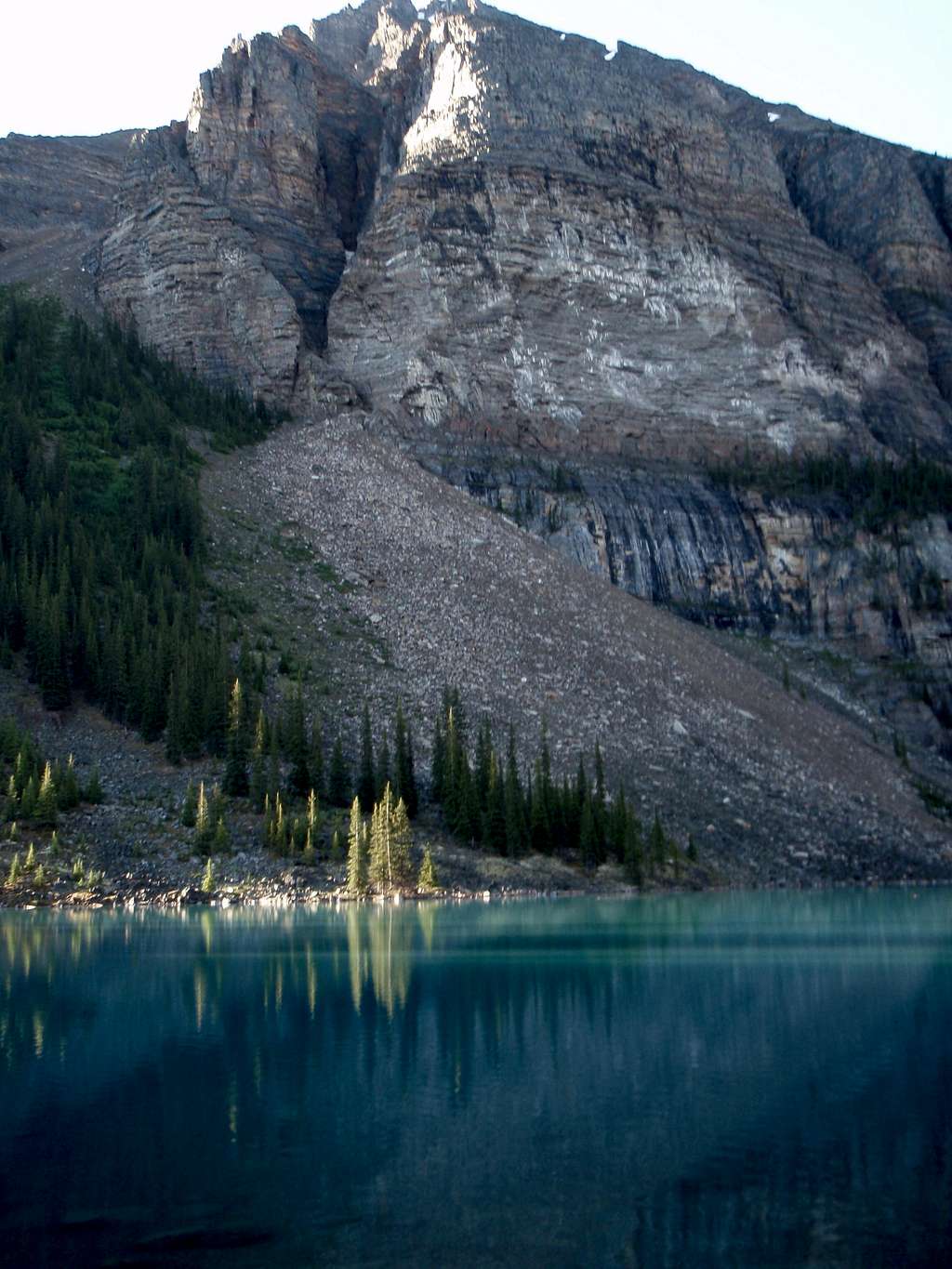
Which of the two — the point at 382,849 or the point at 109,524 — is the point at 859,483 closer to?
the point at 109,524

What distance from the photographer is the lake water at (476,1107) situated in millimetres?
17203

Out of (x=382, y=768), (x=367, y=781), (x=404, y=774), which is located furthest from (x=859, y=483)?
(x=367, y=781)

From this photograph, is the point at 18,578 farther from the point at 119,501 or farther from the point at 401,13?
the point at 401,13

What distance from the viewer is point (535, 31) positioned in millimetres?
146750

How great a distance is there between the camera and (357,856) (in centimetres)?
6256

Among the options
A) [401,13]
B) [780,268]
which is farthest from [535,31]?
[401,13]

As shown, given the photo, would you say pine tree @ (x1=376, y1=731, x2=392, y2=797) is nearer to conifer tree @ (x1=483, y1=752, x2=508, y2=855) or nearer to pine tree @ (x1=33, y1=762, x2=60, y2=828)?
conifer tree @ (x1=483, y1=752, x2=508, y2=855)

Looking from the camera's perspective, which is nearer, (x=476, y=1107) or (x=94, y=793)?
(x=476, y=1107)

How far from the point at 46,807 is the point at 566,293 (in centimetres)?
8215

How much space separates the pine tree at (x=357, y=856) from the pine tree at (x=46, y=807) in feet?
42.7

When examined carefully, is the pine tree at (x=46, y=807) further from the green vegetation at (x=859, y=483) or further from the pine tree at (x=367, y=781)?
the green vegetation at (x=859, y=483)

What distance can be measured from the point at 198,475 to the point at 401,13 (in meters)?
116

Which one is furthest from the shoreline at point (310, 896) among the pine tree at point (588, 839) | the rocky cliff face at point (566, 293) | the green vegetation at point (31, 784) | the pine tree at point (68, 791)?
the rocky cliff face at point (566, 293)

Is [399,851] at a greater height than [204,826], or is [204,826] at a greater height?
[204,826]
